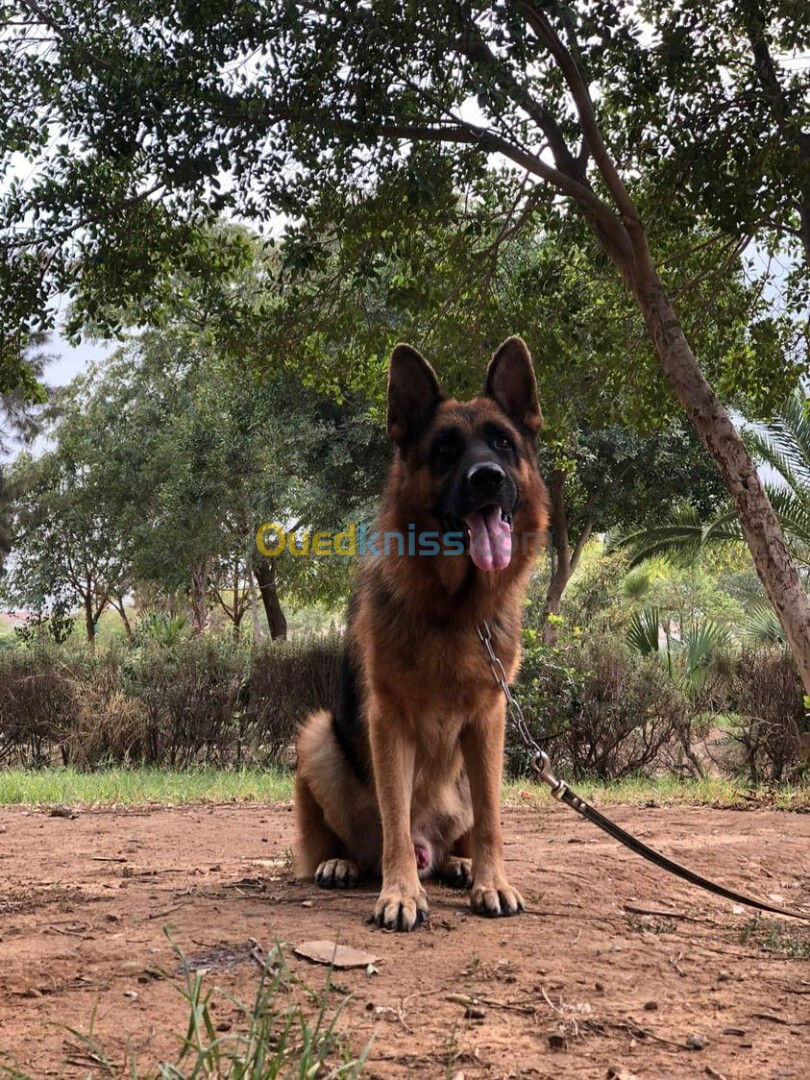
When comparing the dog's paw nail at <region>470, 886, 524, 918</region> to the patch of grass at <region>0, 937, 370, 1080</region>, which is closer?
the patch of grass at <region>0, 937, 370, 1080</region>

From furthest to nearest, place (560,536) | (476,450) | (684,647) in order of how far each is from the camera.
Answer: (560,536)
(684,647)
(476,450)

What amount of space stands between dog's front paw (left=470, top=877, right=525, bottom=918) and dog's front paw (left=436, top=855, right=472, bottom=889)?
490 mm

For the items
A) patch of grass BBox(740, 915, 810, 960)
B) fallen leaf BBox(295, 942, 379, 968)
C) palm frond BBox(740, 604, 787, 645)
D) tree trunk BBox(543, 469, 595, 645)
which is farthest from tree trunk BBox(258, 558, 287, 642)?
fallen leaf BBox(295, 942, 379, 968)

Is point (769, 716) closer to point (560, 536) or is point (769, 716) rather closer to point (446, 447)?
point (446, 447)

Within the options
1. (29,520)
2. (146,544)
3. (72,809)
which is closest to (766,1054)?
(72,809)

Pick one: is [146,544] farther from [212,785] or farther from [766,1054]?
[766,1054]

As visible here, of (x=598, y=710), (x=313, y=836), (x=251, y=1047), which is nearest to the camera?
(x=251, y=1047)

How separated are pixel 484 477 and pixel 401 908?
1.79 meters

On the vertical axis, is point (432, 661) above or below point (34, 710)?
above

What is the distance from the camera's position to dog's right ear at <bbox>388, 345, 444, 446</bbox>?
14.7ft

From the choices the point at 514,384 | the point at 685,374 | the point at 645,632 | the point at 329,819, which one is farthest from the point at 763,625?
the point at 329,819

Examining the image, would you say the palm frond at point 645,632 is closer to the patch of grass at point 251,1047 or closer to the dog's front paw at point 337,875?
the dog's front paw at point 337,875

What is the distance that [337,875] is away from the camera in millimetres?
4602

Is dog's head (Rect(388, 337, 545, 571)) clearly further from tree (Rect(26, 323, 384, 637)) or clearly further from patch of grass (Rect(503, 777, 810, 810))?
tree (Rect(26, 323, 384, 637))
